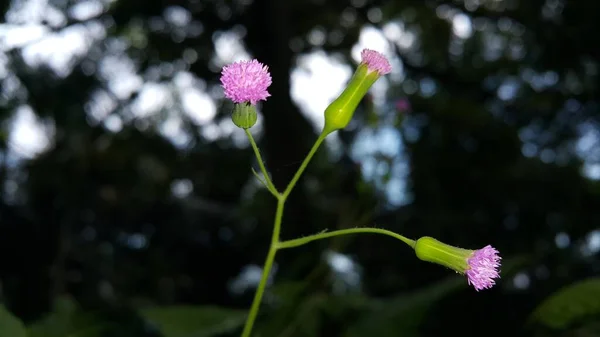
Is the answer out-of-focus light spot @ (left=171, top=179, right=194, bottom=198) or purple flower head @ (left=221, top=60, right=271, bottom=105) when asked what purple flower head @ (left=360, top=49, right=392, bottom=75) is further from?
out-of-focus light spot @ (left=171, top=179, right=194, bottom=198)

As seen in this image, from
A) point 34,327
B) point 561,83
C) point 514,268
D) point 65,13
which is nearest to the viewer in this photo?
point 34,327

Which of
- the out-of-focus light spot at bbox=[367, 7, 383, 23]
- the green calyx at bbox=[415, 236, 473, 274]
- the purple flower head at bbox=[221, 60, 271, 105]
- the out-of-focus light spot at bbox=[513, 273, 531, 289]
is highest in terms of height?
the out-of-focus light spot at bbox=[367, 7, 383, 23]

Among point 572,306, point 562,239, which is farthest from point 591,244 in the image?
point 572,306

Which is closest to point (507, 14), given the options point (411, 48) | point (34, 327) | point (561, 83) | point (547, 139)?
point (561, 83)

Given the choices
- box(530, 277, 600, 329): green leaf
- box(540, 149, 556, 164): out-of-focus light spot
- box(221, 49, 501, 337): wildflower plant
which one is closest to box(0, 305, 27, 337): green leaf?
box(221, 49, 501, 337): wildflower plant

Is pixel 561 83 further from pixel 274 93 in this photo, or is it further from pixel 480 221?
pixel 274 93

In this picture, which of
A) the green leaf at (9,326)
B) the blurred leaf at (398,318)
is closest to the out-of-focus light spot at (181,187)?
the blurred leaf at (398,318)

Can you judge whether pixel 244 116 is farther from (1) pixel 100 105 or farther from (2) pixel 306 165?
(1) pixel 100 105
